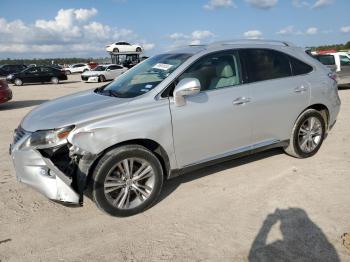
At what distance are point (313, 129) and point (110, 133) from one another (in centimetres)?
336

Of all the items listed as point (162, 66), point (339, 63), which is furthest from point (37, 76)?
point (162, 66)

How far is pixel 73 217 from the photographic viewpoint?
12.9ft

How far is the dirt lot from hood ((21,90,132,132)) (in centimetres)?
103

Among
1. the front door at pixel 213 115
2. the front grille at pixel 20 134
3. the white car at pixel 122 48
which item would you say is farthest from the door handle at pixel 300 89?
the white car at pixel 122 48

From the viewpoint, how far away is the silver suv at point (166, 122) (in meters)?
3.61

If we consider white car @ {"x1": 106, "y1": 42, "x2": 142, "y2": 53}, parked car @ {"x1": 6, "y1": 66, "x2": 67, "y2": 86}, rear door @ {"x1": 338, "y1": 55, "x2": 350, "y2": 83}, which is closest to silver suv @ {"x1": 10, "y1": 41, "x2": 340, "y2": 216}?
rear door @ {"x1": 338, "y1": 55, "x2": 350, "y2": 83}

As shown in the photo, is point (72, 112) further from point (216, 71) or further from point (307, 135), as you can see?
point (307, 135)

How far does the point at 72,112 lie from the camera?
3.87m

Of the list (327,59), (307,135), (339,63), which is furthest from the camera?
(327,59)

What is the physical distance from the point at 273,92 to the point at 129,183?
2.32 m

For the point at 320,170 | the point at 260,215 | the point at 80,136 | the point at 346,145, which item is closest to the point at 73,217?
the point at 80,136

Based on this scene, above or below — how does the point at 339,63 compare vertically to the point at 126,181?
above

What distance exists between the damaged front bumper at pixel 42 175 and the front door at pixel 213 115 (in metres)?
1.25

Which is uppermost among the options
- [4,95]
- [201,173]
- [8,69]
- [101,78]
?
[8,69]
